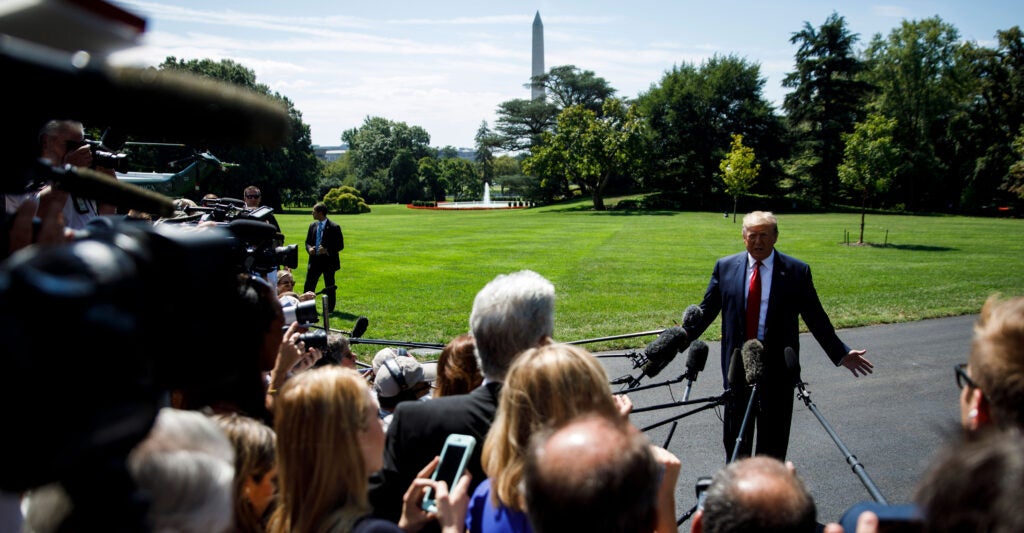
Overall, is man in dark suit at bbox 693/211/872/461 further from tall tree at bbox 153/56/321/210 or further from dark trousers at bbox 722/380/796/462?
tall tree at bbox 153/56/321/210

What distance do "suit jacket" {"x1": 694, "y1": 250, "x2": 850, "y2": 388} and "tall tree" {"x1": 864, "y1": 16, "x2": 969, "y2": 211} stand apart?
62.5 meters

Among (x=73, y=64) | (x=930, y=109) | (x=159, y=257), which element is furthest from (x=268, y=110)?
(x=930, y=109)

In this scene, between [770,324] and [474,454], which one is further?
[770,324]

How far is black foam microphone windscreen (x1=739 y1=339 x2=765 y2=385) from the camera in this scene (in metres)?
4.41

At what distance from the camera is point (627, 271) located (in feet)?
66.0

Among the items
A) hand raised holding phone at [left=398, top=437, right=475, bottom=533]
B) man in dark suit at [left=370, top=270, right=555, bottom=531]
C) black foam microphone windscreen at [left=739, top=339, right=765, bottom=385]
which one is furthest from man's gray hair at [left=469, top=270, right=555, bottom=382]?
black foam microphone windscreen at [left=739, top=339, right=765, bottom=385]

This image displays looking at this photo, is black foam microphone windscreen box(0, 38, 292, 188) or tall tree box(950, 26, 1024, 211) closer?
black foam microphone windscreen box(0, 38, 292, 188)

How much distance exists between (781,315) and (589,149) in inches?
2195

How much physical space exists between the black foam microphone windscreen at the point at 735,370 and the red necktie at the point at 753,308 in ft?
2.37

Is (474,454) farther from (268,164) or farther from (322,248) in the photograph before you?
(268,164)

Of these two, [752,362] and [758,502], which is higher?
[758,502]

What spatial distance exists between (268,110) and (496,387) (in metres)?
2.22

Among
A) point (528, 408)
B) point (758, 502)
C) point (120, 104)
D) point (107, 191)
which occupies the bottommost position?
point (758, 502)

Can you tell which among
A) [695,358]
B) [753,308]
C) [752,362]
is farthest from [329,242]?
[752,362]
